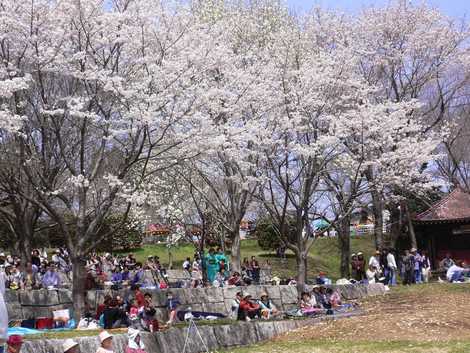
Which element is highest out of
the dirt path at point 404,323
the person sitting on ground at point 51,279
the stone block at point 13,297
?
the person sitting on ground at point 51,279

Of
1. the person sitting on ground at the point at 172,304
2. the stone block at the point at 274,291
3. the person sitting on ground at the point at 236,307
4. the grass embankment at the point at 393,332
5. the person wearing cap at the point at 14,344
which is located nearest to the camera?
the person wearing cap at the point at 14,344

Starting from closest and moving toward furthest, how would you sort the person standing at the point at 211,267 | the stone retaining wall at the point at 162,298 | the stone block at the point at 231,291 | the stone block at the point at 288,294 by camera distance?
the stone retaining wall at the point at 162,298, the stone block at the point at 231,291, the stone block at the point at 288,294, the person standing at the point at 211,267

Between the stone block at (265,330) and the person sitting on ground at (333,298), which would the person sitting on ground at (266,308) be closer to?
the stone block at (265,330)

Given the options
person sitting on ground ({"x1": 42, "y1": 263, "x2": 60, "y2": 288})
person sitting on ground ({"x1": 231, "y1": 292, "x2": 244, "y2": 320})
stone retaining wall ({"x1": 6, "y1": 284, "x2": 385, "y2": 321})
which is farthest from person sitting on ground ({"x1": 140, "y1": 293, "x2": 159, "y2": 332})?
person sitting on ground ({"x1": 42, "y1": 263, "x2": 60, "y2": 288})

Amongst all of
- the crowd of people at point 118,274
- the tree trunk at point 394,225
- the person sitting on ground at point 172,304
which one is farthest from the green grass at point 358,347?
the tree trunk at point 394,225

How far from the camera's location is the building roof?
29.3 meters

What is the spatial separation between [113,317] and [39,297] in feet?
9.76

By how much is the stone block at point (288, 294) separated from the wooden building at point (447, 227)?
38.7 feet

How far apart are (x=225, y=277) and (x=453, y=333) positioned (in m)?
7.96

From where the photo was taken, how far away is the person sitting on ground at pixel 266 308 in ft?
56.2

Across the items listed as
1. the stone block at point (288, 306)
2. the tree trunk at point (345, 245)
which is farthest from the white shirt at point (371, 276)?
the stone block at point (288, 306)

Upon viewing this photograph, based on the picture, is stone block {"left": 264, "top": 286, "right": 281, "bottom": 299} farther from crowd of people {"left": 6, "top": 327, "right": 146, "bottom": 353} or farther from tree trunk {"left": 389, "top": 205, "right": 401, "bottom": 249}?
tree trunk {"left": 389, "top": 205, "right": 401, "bottom": 249}

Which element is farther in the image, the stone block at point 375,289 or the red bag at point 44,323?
the stone block at point 375,289

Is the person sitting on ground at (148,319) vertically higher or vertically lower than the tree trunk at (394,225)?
lower
